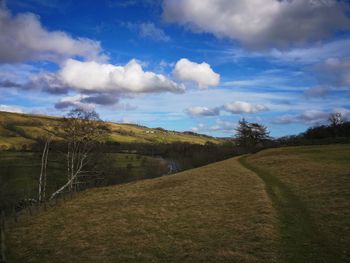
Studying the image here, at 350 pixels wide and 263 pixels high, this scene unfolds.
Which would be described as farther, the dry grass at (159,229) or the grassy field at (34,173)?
the grassy field at (34,173)

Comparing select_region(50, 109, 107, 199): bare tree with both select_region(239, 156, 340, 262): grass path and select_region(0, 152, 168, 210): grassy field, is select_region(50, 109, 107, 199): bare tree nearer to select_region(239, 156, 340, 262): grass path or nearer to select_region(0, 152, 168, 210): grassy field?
select_region(0, 152, 168, 210): grassy field

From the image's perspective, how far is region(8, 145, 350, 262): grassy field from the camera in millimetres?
18203

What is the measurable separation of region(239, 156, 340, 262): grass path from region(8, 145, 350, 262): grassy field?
0.05m

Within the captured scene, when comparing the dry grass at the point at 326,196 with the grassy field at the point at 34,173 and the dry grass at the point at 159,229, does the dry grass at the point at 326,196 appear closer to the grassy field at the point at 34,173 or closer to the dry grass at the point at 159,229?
the dry grass at the point at 159,229

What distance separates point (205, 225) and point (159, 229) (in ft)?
10.6

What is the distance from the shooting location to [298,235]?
19500mm

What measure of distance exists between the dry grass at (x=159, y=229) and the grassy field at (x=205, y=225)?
6 centimetres

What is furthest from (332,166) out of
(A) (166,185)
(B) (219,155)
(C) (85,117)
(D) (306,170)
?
(B) (219,155)

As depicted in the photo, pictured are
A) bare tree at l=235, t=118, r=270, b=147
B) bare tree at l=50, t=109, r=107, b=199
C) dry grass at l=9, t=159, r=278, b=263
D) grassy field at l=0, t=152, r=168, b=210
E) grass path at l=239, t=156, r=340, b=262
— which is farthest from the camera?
bare tree at l=235, t=118, r=270, b=147

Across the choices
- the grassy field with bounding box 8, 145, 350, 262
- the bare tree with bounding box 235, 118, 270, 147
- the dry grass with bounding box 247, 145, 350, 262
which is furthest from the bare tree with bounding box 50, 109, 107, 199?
the bare tree with bounding box 235, 118, 270, 147

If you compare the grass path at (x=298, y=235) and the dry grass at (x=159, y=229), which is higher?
the grass path at (x=298, y=235)

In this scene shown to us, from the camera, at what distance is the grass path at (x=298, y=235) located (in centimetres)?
1638

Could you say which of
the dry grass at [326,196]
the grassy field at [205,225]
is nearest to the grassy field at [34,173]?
the grassy field at [205,225]

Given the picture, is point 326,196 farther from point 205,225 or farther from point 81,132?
point 81,132
